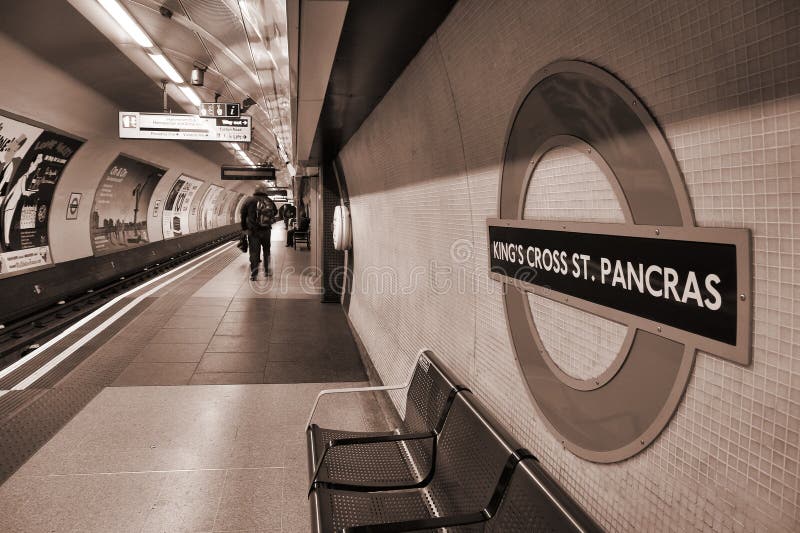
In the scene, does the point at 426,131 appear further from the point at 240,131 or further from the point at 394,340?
the point at 240,131

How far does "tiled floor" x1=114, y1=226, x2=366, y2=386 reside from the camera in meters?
4.95

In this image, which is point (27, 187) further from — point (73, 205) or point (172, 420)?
point (172, 420)

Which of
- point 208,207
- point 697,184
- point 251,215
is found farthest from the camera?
point 208,207

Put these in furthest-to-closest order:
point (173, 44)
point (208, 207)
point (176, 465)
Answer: point (208, 207) → point (173, 44) → point (176, 465)

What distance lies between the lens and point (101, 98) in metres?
7.35

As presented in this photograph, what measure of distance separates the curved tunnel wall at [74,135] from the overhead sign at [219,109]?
0.92 m

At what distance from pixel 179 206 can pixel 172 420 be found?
15353 millimetres

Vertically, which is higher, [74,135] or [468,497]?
[74,135]

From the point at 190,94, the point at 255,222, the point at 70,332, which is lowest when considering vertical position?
the point at 70,332

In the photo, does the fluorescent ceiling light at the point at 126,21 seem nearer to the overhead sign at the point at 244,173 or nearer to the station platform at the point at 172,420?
the station platform at the point at 172,420

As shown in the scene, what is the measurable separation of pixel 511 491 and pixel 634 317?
0.82 metres

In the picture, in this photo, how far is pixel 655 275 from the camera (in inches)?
48.4

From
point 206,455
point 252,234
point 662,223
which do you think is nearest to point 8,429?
point 206,455

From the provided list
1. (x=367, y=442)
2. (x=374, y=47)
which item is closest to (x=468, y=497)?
(x=367, y=442)
